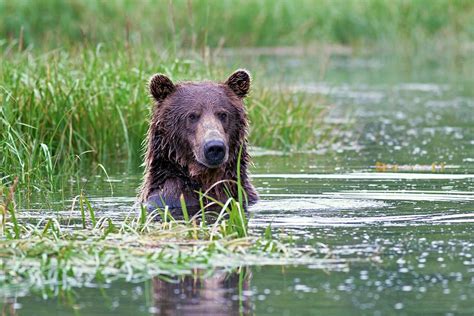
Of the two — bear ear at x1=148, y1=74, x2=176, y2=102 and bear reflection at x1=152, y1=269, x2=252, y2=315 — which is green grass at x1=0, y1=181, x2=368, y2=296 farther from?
bear ear at x1=148, y1=74, x2=176, y2=102

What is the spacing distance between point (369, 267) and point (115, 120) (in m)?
6.10

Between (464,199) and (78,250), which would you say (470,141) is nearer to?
(464,199)

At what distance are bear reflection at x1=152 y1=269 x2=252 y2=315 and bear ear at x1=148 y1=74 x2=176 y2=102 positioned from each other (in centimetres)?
306

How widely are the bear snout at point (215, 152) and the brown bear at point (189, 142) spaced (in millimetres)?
237

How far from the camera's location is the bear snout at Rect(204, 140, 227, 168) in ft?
28.5

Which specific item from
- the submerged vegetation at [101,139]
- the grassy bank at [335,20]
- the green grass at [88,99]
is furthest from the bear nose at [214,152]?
the grassy bank at [335,20]

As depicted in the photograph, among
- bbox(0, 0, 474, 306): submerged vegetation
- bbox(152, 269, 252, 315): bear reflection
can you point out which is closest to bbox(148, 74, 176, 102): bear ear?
bbox(0, 0, 474, 306): submerged vegetation

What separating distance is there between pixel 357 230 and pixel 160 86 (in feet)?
7.49

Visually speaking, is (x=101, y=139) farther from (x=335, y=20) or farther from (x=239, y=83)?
(x=335, y=20)

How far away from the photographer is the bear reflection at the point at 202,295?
5.66m

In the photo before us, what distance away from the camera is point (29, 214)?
343 inches

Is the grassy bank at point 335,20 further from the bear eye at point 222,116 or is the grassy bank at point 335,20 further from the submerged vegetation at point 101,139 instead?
the bear eye at point 222,116

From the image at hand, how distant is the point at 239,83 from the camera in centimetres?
956

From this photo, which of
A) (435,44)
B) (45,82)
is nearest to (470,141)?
(45,82)
